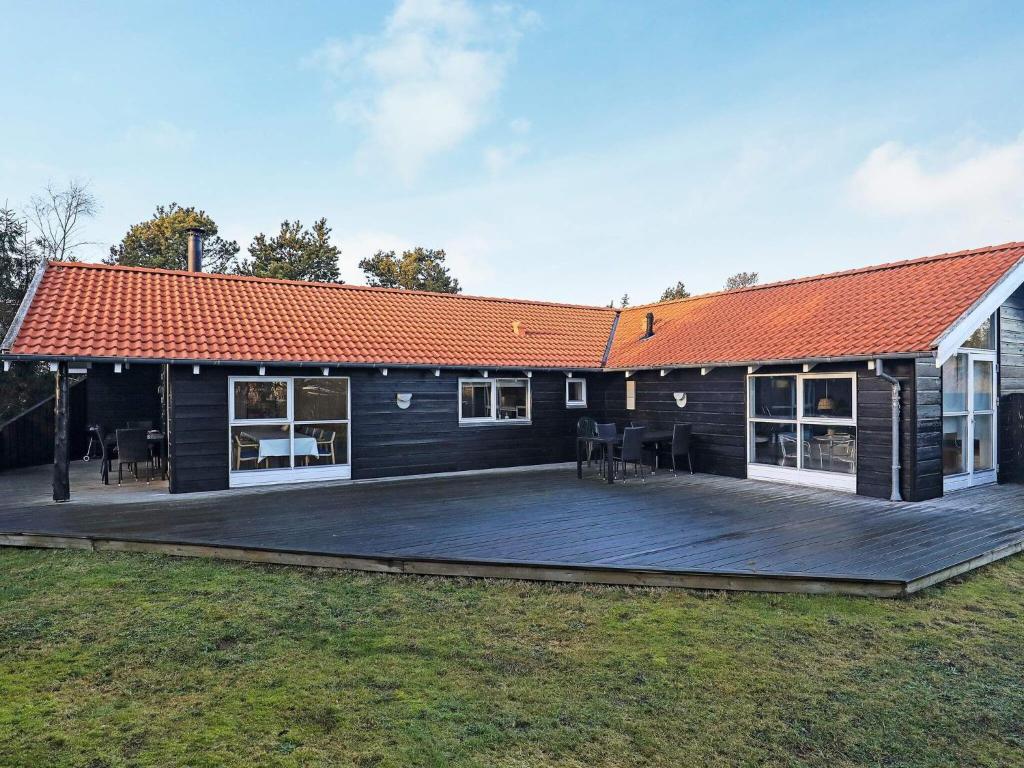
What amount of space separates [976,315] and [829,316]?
6.87 feet

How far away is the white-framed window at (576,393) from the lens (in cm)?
1302

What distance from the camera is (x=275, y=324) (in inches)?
417

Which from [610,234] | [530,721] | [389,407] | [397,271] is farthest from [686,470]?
[397,271]

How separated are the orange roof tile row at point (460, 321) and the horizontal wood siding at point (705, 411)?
414 mm

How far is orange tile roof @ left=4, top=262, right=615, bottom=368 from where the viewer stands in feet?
29.7

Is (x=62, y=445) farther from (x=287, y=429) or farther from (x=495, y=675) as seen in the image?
(x=495, y=675)

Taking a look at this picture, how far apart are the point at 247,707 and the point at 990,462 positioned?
36.0 feet

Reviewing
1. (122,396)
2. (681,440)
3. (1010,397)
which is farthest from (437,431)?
(1010,397)

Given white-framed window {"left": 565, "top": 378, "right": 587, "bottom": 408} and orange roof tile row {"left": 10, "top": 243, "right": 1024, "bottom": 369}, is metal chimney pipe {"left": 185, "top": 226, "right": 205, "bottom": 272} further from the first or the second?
white-framed window {"left": 565, "top": 378, "right": 587, "bottom": 408}

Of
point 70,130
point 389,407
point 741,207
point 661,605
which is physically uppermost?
point 70,130

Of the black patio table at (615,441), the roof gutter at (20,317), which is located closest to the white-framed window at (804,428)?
the black patio table at (615,441)

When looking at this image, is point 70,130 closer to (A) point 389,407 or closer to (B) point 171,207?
(B) point 171,207

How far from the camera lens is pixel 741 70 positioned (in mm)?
14203

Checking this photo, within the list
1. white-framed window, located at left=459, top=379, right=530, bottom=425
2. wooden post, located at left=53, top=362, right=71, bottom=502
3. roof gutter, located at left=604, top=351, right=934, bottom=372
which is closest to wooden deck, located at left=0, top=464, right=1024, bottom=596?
wooden post, located at left=53, top=362, right=71, bottom=502
